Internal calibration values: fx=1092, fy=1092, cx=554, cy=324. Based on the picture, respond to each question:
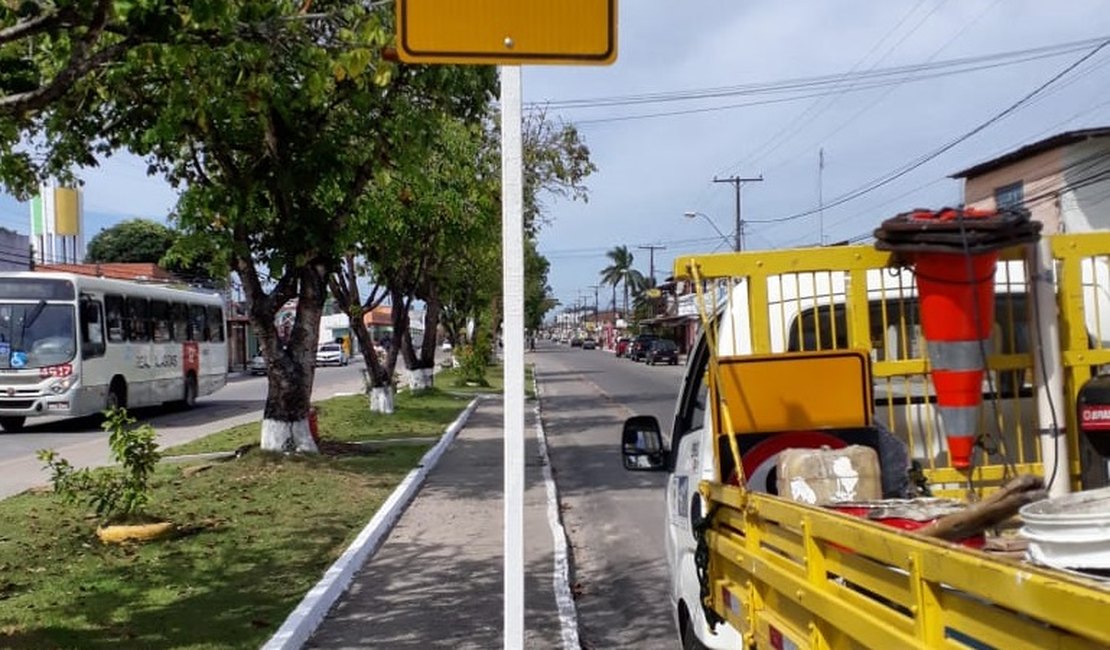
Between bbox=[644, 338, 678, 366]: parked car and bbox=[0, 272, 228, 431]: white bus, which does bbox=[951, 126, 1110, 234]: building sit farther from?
bbox=[644, 338, 678, 366]: parked car

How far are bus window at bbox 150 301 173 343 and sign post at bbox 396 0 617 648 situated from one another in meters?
24.1

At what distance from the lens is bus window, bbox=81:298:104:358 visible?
70.3 feet

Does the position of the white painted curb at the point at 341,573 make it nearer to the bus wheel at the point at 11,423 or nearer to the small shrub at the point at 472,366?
the bus wheel at the point at 11,423

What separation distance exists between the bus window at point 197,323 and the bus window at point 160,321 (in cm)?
180

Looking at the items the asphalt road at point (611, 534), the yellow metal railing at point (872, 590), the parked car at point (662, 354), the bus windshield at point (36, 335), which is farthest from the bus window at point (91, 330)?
the parked car at point (662, 354)

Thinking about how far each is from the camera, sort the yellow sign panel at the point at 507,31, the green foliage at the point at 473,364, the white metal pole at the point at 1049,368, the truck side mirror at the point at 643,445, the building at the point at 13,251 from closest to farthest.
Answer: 1. the yellow sign panel at the point at 507,31
2. the white metal pole at the point at 1049,368
3. the truck side mirror at the point at 643,445
4. the green foliage at the point at 473,364
5. the building at the point at 13,251

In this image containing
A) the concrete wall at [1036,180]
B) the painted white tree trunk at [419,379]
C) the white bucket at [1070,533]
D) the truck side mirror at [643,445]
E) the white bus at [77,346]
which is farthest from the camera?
the painted white tree trunk at [419,379]

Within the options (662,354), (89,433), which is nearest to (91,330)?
A: (89,433)

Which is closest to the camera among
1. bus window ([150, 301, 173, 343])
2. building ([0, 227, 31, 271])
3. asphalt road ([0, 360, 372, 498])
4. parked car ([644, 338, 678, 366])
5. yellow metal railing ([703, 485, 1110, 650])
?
yellow metal railing ([703, 485, 1110, 650])

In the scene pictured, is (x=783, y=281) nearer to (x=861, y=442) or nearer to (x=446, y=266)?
(x=861, y=442)

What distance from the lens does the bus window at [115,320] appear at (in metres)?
22.8

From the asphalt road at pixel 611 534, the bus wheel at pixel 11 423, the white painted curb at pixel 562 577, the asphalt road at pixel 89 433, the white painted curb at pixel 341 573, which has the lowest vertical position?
the asphalt road at pixel 611 534

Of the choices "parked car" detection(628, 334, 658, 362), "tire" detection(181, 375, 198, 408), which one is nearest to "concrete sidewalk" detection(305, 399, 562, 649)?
"tire" detection(181, 375, 198, 408)

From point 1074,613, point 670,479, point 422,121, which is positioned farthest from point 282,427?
point 1074,613
